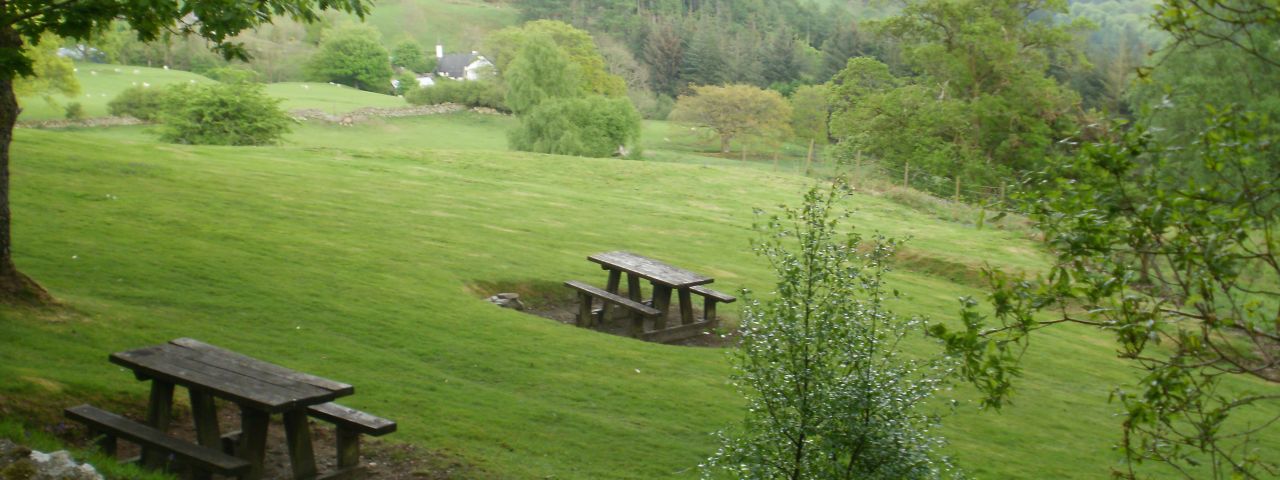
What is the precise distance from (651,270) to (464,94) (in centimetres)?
7011

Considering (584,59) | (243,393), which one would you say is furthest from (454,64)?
(243,393)

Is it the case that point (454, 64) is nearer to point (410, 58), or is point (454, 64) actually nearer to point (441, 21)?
point (410, 58)

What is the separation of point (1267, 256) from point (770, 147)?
80834mm

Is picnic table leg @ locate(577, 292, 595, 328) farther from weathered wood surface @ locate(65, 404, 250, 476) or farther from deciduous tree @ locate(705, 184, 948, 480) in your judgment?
deciduous tree @ locate(705, 184, 948, 480)

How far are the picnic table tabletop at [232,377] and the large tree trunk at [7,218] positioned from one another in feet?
13.3

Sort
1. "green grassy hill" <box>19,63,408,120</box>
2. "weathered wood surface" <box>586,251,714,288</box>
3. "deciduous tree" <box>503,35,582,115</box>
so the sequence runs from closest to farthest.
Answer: "weathered wood surface" <box>586,251,714,288</box> < "green grassy hill" <box>19,63,408,120</box> < "deciduous tree" <box>503,35,582,115</box>

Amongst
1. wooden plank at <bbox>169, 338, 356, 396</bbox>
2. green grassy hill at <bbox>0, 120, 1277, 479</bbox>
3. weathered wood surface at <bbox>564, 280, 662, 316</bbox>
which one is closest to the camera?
wooden plank at <bbox>169, 338, 356, 396</bbox>

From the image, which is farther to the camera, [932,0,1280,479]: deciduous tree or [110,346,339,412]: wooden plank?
[110,346,339,412]: wooden plank

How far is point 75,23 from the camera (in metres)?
9.94

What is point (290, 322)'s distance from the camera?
13891 millimetres

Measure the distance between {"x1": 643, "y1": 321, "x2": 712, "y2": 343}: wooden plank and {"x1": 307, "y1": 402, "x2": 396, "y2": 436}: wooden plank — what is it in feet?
27.7

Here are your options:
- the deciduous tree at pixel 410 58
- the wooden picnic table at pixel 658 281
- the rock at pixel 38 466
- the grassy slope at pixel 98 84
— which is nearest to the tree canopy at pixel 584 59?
the grassy slope at pixel 98 84

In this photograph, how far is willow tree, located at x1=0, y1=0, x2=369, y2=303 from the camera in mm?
9938

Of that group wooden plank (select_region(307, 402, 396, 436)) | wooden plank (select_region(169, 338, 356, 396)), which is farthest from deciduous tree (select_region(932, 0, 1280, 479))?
wooden plank (select_region(169, 338, 356, 396))
